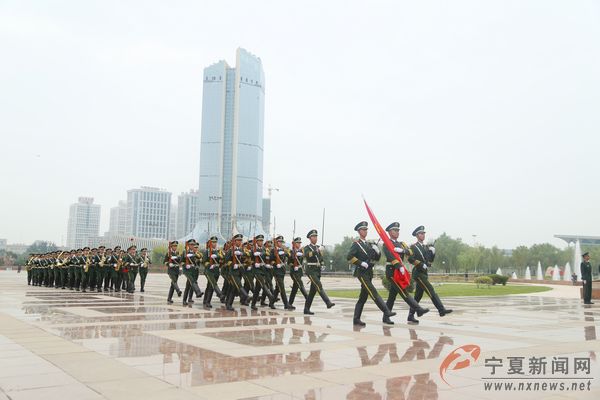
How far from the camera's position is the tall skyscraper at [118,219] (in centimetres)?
18125

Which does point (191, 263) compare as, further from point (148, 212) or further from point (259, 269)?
point (148, 212)

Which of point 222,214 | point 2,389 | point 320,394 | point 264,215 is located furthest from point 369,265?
point 264,215

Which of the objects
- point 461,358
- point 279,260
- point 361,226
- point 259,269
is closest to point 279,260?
point 279,260

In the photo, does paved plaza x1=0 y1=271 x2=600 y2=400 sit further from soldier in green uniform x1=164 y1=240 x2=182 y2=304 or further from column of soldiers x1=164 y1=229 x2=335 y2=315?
soldier in green uniform x1=164 y1=240 x2=182 y2=304

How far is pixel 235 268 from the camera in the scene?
14.5m

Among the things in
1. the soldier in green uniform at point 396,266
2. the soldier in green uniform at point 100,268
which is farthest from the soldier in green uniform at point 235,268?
the soldier in green uniform at point 100,268

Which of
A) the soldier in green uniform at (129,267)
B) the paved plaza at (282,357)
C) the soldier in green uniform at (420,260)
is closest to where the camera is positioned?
the paved plaza at (282,357)

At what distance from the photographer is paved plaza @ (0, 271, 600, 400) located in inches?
204

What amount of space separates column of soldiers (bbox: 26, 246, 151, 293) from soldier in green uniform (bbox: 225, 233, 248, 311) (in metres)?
9.00

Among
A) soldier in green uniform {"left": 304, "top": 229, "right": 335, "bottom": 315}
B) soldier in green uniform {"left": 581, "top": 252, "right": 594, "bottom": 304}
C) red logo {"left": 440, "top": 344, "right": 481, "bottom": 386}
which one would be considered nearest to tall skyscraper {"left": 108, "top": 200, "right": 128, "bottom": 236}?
soldier in green uniform {"left": 581, "top": 252, "right": 594, "bottom": 304}

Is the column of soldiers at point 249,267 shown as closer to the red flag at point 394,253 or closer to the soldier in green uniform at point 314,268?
the soldier in green uniform at point 314,268

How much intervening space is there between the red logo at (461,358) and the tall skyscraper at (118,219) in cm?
17960

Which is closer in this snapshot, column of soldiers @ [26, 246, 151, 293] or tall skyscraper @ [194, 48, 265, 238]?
column of soldiers @ [26, 246, 151, 293]

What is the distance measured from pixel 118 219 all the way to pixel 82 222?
12.1 meters
